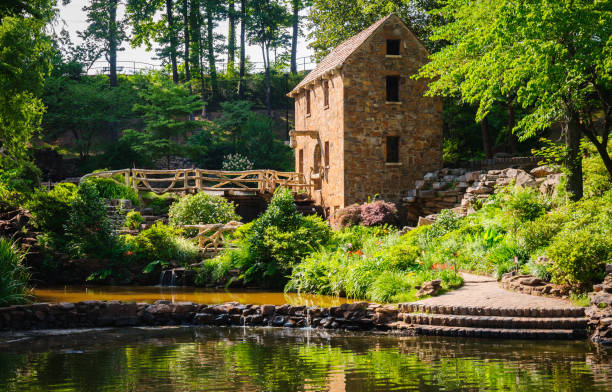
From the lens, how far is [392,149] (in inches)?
1082

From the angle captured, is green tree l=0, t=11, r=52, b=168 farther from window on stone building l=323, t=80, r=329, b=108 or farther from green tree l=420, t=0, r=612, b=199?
green tree l=420, t=0, r=612, b=199

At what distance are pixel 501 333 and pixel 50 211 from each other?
15.0 metres

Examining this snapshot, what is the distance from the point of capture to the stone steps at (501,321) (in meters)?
11.2

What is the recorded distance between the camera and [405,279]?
14805 millimetres

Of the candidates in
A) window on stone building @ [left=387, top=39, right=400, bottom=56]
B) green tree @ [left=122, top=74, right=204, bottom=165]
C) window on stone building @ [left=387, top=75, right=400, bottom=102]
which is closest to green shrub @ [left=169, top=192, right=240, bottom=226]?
window on stone building @ [left=387, top=75, right=400, bottom=102]

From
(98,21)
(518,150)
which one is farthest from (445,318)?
(98,21)

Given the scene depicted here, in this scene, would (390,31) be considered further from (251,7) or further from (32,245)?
(251,7)

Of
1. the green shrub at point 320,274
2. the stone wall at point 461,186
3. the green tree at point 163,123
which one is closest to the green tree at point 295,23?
the green tree at point 163,123

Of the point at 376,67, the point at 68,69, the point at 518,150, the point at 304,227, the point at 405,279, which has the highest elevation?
the point at 68,69

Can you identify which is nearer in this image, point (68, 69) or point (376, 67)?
point (376, 67)

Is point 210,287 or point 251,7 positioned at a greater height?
point 251,7

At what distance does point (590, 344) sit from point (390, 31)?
18949 mm

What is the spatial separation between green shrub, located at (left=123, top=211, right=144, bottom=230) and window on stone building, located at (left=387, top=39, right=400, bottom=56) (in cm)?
1239

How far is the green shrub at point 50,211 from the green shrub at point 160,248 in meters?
2.07
